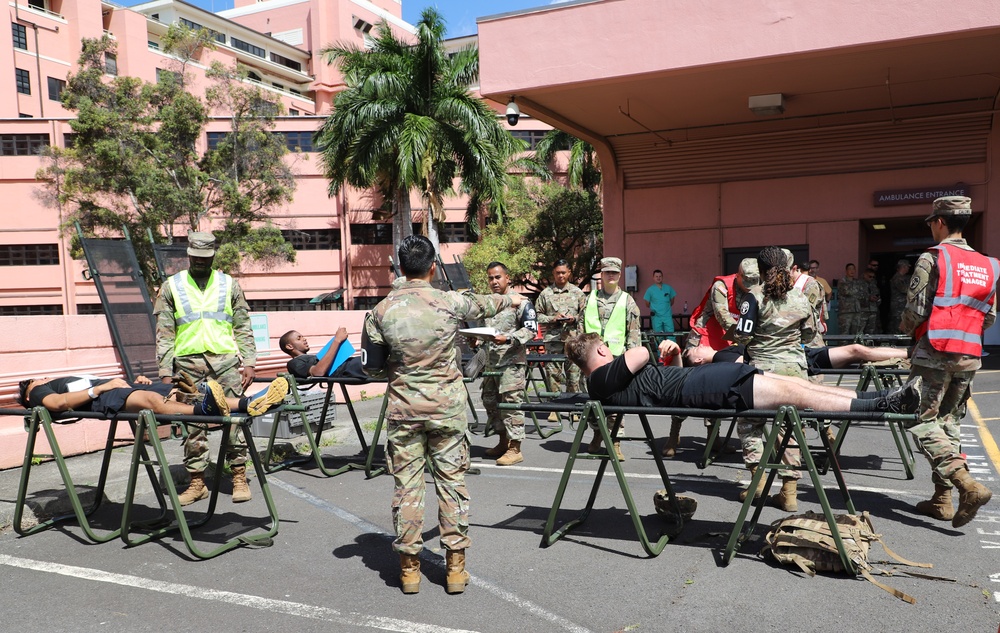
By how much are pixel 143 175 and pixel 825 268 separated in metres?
22.8

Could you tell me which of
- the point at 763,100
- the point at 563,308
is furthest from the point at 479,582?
the point at 763,100

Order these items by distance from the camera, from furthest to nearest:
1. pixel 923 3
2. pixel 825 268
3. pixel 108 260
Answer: pixel 825 268 → pixel 923 3 → pixel 108 260

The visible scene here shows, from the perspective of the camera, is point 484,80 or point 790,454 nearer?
point 790,454

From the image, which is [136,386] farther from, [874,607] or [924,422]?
[924,422]

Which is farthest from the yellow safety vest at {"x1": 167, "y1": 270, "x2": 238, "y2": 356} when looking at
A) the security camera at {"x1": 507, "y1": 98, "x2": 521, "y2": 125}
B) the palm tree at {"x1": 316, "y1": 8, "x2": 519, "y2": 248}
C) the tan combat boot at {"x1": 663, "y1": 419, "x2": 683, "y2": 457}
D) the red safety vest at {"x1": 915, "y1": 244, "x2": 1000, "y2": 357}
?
the palm tree at {"x1": 316, "y1": 8, "x2": 519, "y2": 248}

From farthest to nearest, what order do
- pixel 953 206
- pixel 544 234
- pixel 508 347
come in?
1. pixel 544 234
2. pixel 508 347
3. pixel 953 206

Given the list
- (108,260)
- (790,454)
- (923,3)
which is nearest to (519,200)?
(923,3)

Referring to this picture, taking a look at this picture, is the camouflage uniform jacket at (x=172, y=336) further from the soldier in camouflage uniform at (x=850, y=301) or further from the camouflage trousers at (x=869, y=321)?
the camouflage trousers at (x=869, y=321)

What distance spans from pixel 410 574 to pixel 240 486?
103 inches

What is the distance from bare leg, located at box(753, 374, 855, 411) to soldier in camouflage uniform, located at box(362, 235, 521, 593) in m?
1.78

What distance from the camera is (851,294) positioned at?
51.6 ft

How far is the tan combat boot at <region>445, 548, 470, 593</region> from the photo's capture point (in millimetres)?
4117

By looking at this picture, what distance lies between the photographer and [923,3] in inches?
443

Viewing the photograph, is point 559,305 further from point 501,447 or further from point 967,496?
point 967,496
